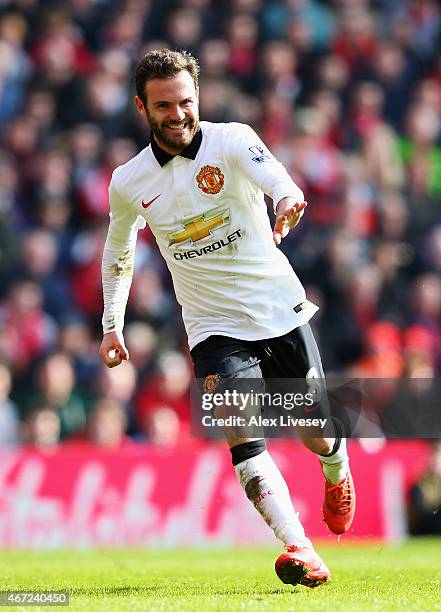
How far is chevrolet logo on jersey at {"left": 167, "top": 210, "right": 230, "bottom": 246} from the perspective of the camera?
691 cm

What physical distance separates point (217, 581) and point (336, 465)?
975mm

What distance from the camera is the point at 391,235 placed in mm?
15734

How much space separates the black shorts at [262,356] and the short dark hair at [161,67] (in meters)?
1.41

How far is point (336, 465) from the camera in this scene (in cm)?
738

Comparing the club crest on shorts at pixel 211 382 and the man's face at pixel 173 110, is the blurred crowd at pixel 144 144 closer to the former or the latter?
the club crest on shorts at pixel 211 382

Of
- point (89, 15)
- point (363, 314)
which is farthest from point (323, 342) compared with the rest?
point (89, 15)

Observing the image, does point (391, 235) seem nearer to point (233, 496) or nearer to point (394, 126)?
point (394, 126)

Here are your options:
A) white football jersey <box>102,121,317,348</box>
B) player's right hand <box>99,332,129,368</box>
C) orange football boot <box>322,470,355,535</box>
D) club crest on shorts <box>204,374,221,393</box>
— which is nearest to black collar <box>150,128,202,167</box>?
white football jersey <box>102,121,317,348</box>

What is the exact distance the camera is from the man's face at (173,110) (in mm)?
6727

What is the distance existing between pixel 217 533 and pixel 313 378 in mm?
5606

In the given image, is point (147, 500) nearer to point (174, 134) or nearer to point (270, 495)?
point (270, 495)

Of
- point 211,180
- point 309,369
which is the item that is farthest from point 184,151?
point 309,369

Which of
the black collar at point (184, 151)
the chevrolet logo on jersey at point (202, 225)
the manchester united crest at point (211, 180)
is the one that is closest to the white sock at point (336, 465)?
the chevrolet logo on jersey at point (202, 225)

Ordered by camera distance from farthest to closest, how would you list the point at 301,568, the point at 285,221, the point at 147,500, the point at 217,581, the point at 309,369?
1. the point at 147,500
2. the point at 217,581
3. the point at 309,369
4. the point at 301,568
5. the point at 285,221
